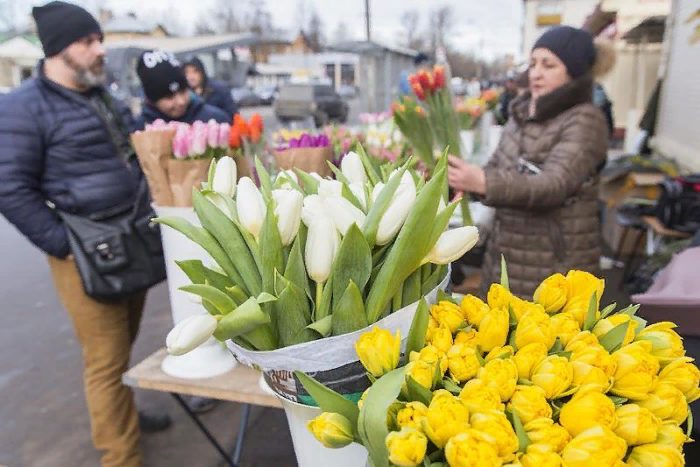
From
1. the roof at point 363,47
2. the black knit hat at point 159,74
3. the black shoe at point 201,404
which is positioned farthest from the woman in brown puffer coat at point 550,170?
the roof at point 363,47

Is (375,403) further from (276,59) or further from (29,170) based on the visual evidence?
(276,59)

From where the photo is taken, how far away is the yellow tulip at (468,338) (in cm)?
78

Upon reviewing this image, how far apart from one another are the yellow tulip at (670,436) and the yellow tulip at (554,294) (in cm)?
22

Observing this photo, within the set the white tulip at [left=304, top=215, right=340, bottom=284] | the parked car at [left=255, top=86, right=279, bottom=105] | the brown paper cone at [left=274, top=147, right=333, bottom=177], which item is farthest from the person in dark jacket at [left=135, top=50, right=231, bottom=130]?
the parked car at [left=255, top=86, right=279, bottom=105]

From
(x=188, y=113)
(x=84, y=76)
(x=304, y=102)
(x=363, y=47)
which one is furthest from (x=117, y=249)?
(x=304, y=102)

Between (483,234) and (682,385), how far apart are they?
2.15 metres

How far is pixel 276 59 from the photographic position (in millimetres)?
53938

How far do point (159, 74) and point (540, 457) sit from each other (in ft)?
8.33

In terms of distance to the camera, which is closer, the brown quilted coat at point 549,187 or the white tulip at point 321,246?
the white tulip at point 321,246

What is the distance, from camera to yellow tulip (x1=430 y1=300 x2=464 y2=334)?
2.66 feet

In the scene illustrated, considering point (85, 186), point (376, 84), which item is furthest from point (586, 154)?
point (376, 84)

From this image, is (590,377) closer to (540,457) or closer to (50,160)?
(540,457)

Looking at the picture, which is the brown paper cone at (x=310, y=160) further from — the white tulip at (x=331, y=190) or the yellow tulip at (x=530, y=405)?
the yellow tulip at (x=530, y=405)

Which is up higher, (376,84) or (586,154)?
(586,154)
